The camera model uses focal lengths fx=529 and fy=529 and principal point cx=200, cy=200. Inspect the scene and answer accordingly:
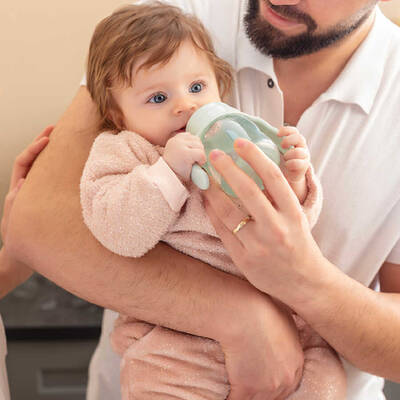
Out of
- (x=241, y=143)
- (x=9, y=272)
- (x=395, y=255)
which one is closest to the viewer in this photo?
(x=241, y=143)

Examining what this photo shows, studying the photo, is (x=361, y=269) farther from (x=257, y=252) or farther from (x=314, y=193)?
(x=257, y=252)

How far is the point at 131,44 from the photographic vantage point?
1047mm

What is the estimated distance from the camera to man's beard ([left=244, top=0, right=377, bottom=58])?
4.10 feet

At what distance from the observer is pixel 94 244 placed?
1.09 meters

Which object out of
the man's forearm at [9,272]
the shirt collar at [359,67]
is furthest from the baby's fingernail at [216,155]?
the man's forearm at [9,272]

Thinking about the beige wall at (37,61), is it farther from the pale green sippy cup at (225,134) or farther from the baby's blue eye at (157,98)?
the pale green sippy cup at (225,134)

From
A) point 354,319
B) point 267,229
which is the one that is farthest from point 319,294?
point 267,229

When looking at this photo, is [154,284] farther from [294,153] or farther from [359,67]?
[359,67]

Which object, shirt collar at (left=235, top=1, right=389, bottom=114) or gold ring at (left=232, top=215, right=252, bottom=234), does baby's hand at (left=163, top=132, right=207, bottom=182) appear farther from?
shirt collar at (left=235, top=1, right=389, bottom=114)

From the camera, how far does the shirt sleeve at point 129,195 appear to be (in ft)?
3.19

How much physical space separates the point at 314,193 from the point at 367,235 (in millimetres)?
310

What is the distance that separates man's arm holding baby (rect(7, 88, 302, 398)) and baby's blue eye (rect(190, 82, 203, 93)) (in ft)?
1.08

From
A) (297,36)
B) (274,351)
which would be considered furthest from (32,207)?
(297,36)

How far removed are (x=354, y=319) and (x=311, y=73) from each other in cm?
62
